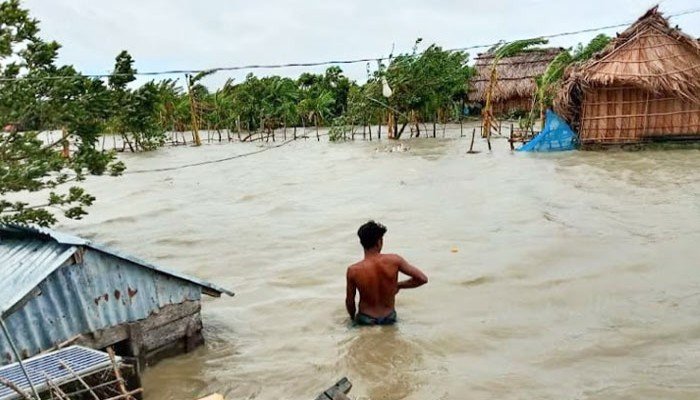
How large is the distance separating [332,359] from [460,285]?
2.49 meters

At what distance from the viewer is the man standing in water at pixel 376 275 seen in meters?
5.35

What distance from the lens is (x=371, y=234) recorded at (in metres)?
5.32

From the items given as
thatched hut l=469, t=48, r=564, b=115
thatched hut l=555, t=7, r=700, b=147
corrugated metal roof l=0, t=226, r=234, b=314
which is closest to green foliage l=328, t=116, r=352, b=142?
thatched hut l=469, t=48, r=564, b=115

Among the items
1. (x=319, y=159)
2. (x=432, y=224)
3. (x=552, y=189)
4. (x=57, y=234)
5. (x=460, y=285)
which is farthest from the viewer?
(x=319, y=159)

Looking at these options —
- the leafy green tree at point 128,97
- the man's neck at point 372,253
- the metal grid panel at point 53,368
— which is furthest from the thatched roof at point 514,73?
the metal grid panel at point 53,368

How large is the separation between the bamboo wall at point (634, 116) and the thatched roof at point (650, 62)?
1.20 ft

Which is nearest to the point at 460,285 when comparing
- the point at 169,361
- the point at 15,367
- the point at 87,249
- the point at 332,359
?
the point at 332,359

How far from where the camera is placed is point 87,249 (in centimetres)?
454

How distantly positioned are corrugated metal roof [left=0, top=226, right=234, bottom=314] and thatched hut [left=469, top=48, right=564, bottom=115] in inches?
1114

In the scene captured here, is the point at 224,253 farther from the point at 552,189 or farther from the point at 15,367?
the point at 552,189

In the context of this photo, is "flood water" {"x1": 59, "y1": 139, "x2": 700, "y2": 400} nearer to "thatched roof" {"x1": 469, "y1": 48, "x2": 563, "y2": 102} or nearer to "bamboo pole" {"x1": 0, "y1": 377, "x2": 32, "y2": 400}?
"bamboo pole" {"x1": 0, "y1": 377, "x2": 32, "y2": 400}

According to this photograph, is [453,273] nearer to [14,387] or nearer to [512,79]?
[14,387]

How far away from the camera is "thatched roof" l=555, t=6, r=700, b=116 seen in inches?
614

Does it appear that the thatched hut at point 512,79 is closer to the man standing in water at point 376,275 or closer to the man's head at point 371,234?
the man standing in water at point 376,275
